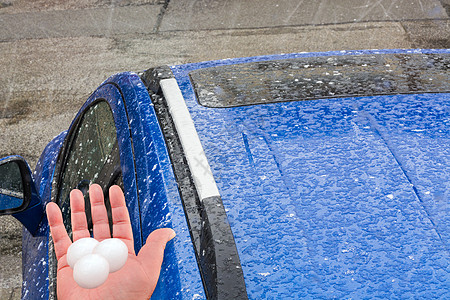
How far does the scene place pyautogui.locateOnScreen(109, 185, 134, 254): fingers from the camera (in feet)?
5.24

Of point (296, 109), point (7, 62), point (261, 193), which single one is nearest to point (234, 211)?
point (261, 193)

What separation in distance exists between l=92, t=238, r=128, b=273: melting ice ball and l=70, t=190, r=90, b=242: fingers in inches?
11.1

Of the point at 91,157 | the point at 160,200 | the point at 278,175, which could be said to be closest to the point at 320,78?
the point at 278,175

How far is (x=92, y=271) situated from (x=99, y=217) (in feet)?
1.15

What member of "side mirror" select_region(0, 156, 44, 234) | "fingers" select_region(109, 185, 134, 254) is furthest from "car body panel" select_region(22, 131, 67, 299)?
"fingers" select_region(109, 185, 134, 254)

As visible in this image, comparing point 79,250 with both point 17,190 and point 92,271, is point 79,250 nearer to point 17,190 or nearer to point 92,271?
point 92,271

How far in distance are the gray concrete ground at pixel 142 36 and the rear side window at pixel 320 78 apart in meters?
3.39

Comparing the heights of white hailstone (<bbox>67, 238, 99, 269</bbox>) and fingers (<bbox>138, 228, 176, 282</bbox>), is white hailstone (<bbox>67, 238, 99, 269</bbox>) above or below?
above

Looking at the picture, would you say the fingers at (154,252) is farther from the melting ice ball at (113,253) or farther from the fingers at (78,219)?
the fingers at (78,219)

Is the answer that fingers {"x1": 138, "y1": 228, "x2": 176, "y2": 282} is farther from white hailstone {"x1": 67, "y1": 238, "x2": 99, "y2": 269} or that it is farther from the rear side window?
the rear side window

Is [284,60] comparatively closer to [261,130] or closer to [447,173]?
[261,130]

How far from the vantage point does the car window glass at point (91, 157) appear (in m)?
2.08

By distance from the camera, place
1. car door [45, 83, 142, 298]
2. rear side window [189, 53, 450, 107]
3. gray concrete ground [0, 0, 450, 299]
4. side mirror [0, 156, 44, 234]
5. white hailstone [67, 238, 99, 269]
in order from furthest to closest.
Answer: gray concrete ground [0, 0, 450, 299], side mirror [0, 156, 44, 234], rear side window [189, 53, 450, 107], car door [45, 83, 142, 298], white hailstone [67, 238, 99, 269]

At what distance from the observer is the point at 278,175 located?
64.3 inches
